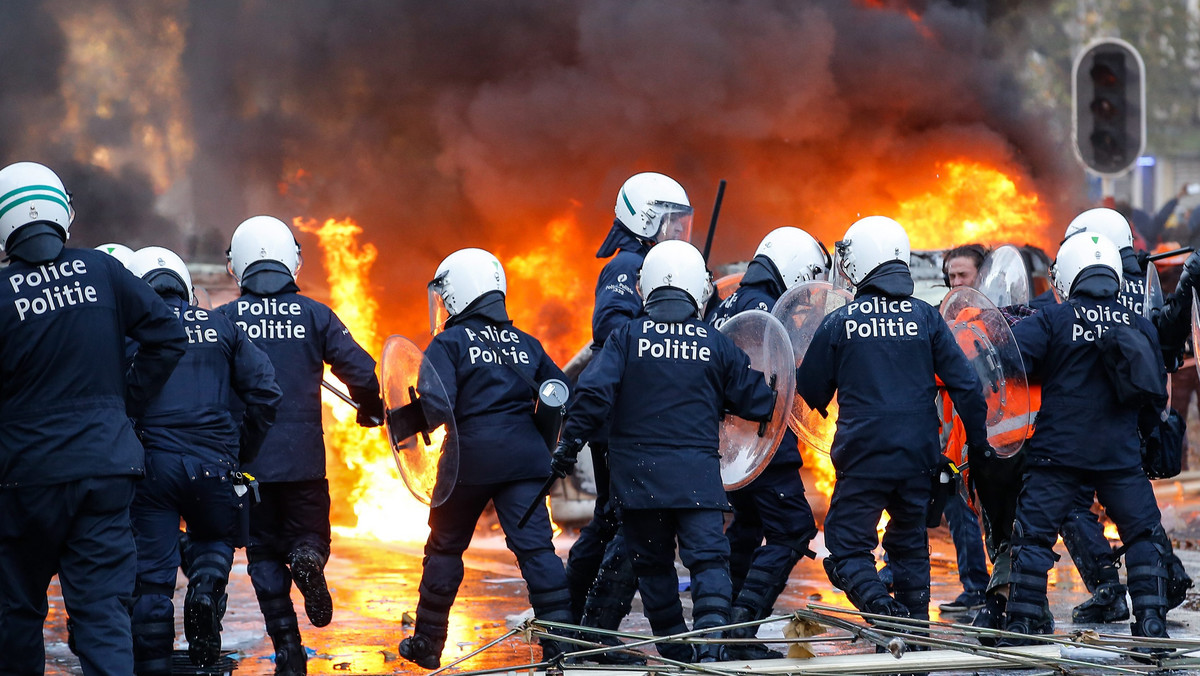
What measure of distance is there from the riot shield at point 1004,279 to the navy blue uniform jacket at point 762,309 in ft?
4.15

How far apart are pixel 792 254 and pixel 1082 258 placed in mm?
1247

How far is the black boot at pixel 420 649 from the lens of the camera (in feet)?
18.6

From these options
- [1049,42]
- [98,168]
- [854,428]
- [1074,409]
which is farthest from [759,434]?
[1049,42]

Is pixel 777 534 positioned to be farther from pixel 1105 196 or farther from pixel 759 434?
pixel 1105 196

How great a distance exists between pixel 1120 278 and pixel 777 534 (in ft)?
5.96

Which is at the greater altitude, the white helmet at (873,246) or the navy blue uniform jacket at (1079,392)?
the white helmet at (873,246)

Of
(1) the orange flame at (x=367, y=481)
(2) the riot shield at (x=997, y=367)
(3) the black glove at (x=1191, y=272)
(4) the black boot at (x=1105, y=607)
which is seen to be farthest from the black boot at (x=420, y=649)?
(1) the orange flame at (x=367, y=481)

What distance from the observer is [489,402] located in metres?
5.80

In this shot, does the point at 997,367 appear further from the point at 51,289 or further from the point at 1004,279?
the point at 51,289

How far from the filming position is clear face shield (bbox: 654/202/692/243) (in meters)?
6.60

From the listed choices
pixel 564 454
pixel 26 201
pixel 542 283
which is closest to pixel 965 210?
pixel 542 283

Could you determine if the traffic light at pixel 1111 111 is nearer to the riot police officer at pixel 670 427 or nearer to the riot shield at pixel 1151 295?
the riot shield at pixel 1151 295

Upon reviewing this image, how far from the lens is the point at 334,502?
10680mm

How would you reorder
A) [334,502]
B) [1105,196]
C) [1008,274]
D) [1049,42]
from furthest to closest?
[1049,42] < [1105,196] < [334,502] < [1008,274]
